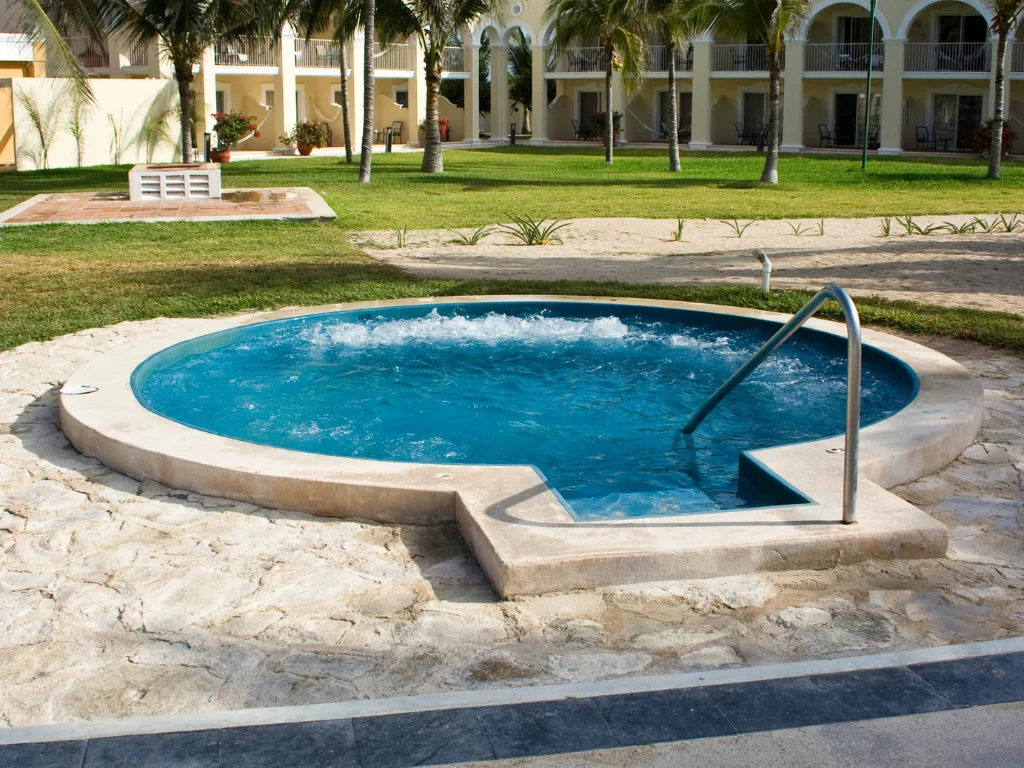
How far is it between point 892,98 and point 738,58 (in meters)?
5.92

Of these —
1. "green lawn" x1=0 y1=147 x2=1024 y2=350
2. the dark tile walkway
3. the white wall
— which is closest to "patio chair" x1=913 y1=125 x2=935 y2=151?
"green lawn" x1=0 y1=147 x2=1024 y2=350

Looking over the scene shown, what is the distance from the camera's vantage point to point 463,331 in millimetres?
8938

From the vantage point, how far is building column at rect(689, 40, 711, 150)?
37.6 meters

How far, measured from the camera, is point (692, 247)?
1377 cm

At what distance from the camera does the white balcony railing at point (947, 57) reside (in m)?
33.5

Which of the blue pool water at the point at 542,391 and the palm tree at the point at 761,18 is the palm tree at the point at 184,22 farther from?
the blue pool water at the point at 542,391

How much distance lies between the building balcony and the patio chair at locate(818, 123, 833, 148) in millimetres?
8462

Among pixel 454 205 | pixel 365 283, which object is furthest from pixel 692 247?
pixel 454 205

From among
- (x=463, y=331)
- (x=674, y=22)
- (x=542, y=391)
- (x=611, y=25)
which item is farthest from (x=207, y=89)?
(x=542, y=391)

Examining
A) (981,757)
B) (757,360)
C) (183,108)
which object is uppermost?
(183,108)

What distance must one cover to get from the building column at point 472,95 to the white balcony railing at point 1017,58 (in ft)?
56.4

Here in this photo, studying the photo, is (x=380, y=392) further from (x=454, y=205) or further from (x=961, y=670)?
(x=454, y=205)

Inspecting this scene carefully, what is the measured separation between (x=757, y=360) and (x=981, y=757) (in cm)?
275

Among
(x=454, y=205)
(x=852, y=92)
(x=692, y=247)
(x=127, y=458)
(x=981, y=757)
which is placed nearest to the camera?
(x=981, y=757)
